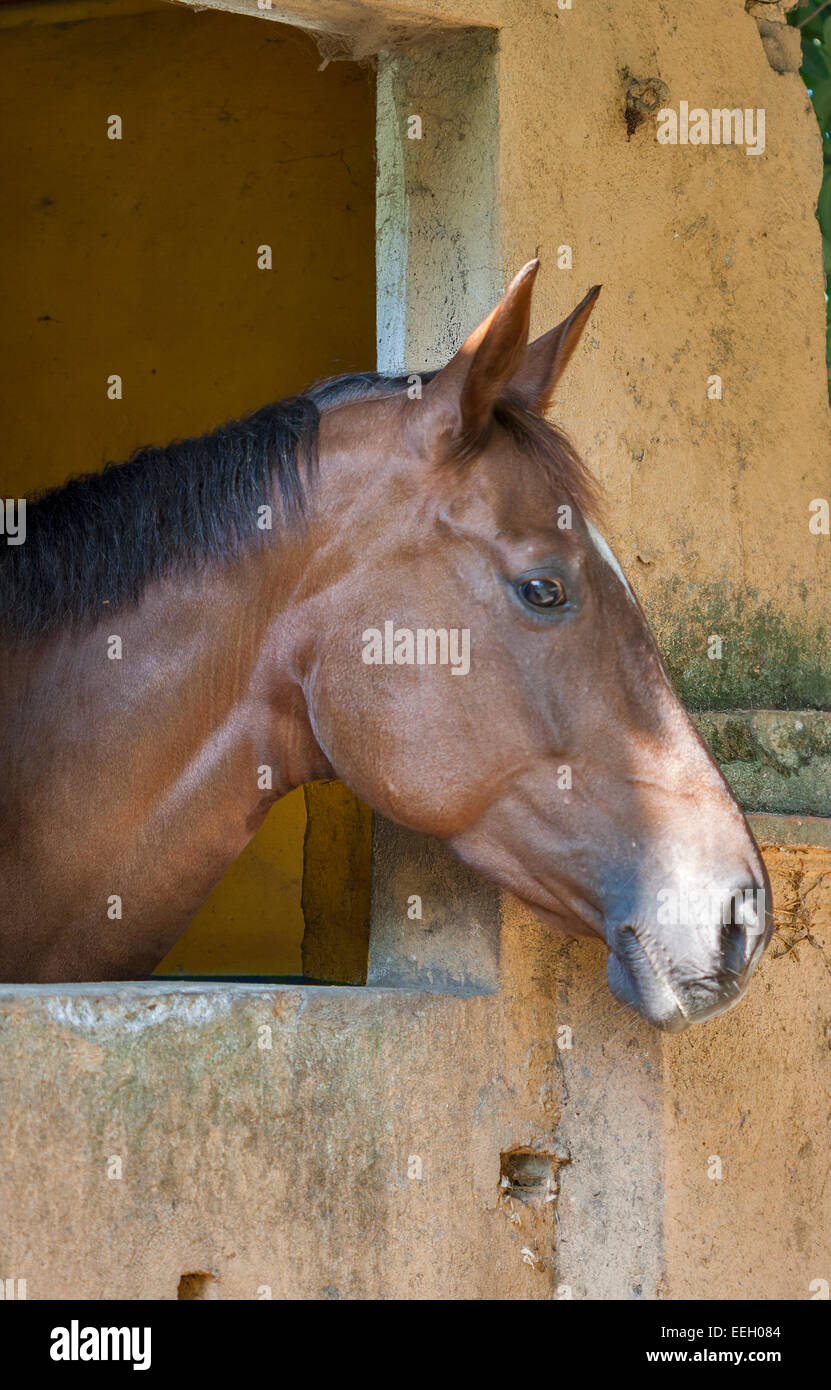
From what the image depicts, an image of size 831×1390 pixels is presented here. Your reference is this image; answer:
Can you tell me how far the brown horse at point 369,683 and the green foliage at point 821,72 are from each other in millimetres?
1779

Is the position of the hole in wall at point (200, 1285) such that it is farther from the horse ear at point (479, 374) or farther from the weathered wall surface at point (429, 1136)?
the horse ear at point (479, 374)

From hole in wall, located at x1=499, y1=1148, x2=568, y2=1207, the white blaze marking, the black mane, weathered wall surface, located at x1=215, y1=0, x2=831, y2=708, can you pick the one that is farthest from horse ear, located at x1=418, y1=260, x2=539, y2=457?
hole in wall, located at x1=499, y1=1148, x2=568, y2=1207

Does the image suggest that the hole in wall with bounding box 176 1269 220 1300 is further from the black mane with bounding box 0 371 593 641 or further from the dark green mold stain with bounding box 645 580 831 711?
the dark green mold stain with bounding box 645 580 831 711

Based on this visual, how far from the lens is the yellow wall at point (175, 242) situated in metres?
5.94

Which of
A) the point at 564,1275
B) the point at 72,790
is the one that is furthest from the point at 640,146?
the point at 564,1275

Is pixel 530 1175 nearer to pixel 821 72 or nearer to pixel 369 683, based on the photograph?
pixel 369 683

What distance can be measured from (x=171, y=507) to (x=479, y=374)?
70cm

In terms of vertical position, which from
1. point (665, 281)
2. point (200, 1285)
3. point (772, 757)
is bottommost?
point (200, 1285)

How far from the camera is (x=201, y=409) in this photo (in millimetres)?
5996

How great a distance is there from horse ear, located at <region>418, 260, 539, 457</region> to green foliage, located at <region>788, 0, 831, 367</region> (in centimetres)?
188

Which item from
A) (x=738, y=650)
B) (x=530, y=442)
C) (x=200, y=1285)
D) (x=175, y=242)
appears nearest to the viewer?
(x=200, y=1285)

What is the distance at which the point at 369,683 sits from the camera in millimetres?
2559

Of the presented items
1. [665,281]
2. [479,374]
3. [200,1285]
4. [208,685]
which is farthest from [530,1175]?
[665,281]
